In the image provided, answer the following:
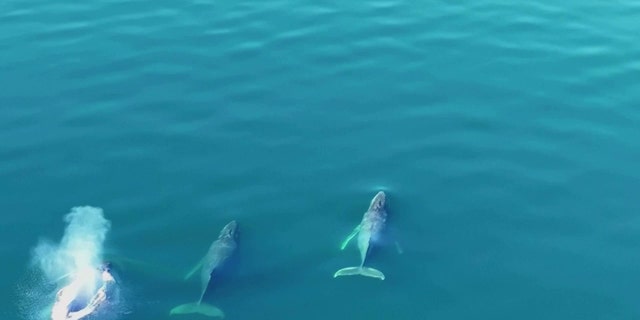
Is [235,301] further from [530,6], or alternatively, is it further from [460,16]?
[530,6]

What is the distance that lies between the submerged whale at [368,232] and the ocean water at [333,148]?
39 cm

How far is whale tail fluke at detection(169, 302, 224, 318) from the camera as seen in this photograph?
23172 mm

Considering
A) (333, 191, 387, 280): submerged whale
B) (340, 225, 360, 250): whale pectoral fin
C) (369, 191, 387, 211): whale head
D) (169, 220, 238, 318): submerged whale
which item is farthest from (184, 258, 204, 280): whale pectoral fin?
(369, 191, 387, 211): whale head

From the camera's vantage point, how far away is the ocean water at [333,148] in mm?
24672

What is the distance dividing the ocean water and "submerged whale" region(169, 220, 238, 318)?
39 centimetres

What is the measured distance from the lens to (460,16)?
1575 inches

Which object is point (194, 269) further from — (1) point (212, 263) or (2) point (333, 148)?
(2) point (333, 148)

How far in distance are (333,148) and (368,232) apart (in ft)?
17.7

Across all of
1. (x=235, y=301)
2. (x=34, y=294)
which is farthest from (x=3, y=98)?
(x=235, y=301)

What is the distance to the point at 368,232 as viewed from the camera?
85.0 ft

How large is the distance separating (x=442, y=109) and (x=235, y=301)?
13.1 metres

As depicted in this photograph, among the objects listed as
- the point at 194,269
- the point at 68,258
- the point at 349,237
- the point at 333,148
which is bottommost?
the point at 68,258

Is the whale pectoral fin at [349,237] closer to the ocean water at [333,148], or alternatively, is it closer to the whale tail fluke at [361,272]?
the ocean water at [333,148]

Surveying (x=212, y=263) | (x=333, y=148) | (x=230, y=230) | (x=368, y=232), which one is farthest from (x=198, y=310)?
(x=333, y=148)
